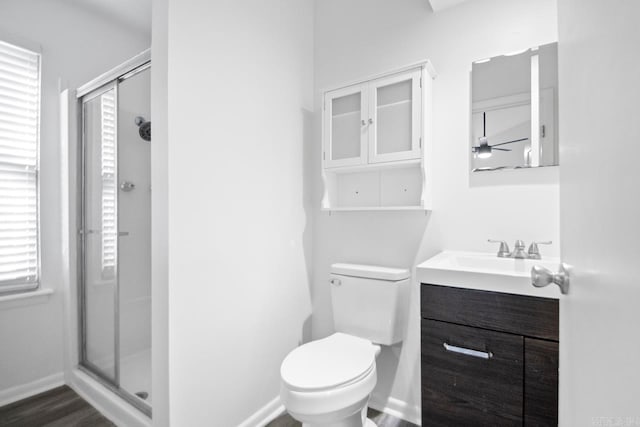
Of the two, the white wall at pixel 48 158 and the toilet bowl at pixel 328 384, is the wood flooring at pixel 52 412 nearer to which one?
the white wall at pixel 48 158

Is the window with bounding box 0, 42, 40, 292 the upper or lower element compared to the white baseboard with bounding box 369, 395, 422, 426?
upper

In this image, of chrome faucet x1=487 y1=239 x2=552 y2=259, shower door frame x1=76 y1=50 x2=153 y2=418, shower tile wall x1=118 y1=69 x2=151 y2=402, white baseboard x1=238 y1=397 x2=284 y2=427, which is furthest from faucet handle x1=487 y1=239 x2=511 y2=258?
shower tile wall x1=118 y1=69 x2=151 y2=402

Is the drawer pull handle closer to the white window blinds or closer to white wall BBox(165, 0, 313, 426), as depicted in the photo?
white wall BBox(165, 0, 313, 426)

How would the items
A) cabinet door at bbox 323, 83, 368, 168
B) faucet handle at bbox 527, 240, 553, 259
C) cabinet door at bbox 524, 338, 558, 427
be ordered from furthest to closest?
cabinet door at bbox 323, 83, 368, 168 < faucet handle at bbox 527, 240, 553, 259 < cabinet door at bbox 524, 338, 558, 427

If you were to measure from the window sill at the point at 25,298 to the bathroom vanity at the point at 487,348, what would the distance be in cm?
236

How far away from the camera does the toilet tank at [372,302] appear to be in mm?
1641

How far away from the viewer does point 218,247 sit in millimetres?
1487

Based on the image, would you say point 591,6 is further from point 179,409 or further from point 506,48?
point 179,409

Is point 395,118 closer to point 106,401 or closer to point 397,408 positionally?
point 397,408

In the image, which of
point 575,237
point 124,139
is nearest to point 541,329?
point 575,237

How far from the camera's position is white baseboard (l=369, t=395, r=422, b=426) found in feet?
5.66

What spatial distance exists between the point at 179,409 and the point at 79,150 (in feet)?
5.84

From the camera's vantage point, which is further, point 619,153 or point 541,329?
point 541,329

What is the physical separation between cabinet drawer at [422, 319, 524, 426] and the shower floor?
61.2 inches
